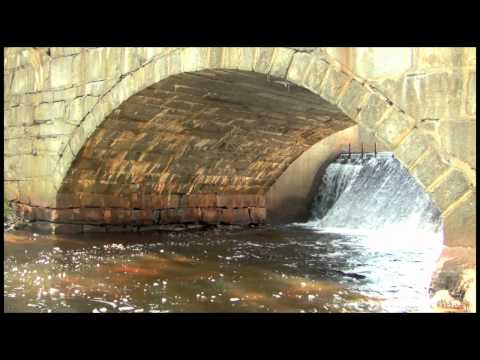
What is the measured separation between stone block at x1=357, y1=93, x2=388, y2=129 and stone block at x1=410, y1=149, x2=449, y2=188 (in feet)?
1.39

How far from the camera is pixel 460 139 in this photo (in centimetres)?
340

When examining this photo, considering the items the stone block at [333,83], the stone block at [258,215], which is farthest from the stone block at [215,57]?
the stone block at [258,215]

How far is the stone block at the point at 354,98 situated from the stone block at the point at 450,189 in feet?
2.50

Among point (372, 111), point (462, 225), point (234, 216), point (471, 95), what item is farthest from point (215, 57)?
point (234, 216)

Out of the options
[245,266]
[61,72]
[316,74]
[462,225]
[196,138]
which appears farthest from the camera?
[196,138]

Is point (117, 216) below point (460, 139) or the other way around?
below

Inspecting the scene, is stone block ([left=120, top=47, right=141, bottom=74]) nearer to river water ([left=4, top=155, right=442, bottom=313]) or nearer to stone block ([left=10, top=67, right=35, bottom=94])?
river water ([left=4, top=155, right=442, bottom=313])

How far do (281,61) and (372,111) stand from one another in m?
0.91

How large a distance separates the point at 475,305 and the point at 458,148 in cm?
91

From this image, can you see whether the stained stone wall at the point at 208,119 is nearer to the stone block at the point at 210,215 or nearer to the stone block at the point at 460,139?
the stone block at the point at 460,139

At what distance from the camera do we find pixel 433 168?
137 inches

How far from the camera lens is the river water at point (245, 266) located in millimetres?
3830

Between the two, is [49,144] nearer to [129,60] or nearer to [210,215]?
[129,60]

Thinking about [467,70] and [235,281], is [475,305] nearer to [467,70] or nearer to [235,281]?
[467,70]
